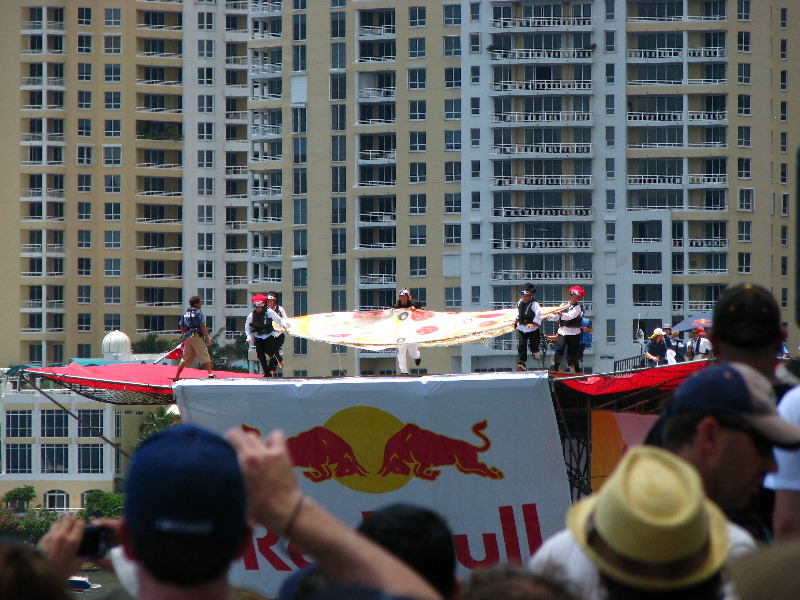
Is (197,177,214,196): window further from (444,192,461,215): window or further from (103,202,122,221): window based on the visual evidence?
(444,192,461,215): window

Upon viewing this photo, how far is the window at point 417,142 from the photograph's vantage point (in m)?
76.7

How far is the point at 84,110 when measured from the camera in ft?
294

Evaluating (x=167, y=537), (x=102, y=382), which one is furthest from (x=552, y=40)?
(x=167, y=537)

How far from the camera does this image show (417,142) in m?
76.8

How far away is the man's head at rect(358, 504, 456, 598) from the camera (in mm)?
3393

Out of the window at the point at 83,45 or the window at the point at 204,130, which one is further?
the window at the point at 204,130

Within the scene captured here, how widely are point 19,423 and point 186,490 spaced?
251ft

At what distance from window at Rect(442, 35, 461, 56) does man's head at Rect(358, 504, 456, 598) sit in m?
74.3

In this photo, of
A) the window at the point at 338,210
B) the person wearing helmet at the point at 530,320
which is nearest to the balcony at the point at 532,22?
the window at the point at 338,210

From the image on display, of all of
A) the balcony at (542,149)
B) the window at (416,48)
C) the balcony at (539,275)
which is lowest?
the balcony at (539,275)

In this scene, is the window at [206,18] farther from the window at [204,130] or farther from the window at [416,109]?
the window at [416,109]

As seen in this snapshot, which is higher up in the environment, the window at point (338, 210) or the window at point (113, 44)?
the window at point (113, 44)

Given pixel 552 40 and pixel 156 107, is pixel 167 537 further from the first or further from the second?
pixel 156 107

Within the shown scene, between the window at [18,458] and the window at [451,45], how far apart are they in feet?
122
